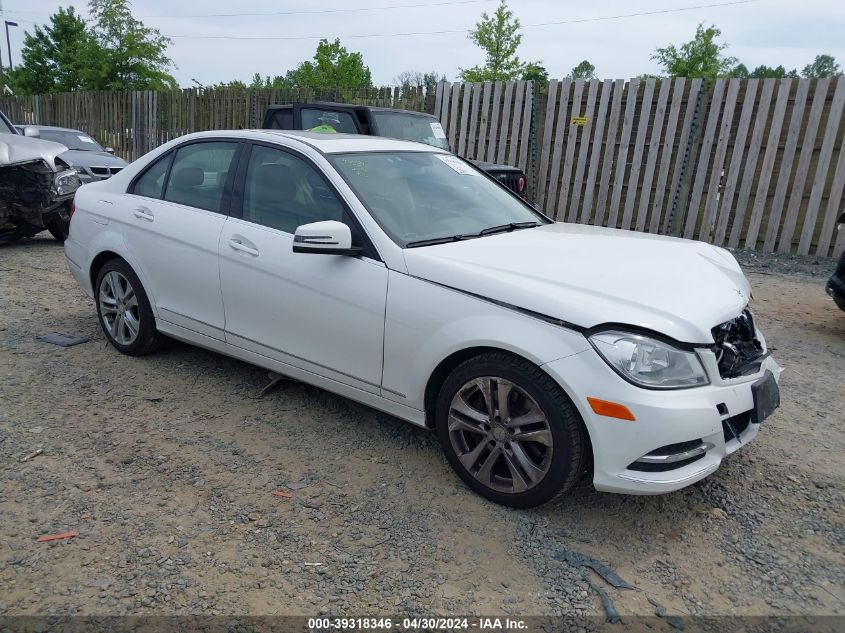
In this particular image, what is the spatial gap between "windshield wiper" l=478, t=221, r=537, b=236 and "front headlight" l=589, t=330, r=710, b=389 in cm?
126

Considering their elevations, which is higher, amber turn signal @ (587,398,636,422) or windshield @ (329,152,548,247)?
windshield @ (329,152,548,247)

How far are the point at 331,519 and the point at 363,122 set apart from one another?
250 inches

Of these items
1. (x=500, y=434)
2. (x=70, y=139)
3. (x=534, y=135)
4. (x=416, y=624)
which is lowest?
(x=416, y=624)

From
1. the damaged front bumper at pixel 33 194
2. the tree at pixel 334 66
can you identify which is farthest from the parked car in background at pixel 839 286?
the tree at pixel 334 66

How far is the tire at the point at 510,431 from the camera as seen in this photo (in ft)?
9.36

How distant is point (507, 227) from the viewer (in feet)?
13.1

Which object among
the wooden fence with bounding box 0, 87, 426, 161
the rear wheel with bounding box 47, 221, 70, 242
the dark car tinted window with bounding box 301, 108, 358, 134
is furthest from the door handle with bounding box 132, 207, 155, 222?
the wooden fence with bounding box 0, 87, 426, 161

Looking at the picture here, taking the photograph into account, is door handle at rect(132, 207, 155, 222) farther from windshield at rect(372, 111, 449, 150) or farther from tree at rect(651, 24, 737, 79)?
tree at rect(651, 24, 737, 79)

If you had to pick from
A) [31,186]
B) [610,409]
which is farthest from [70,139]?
[610,409]

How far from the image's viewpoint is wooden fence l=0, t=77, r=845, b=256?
8.88 metres

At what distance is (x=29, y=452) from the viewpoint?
3520 mm

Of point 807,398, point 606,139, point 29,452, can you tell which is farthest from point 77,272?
point 606,139

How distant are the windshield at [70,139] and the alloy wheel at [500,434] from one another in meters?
11.5

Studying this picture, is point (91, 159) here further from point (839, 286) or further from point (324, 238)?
point (839, 286)
